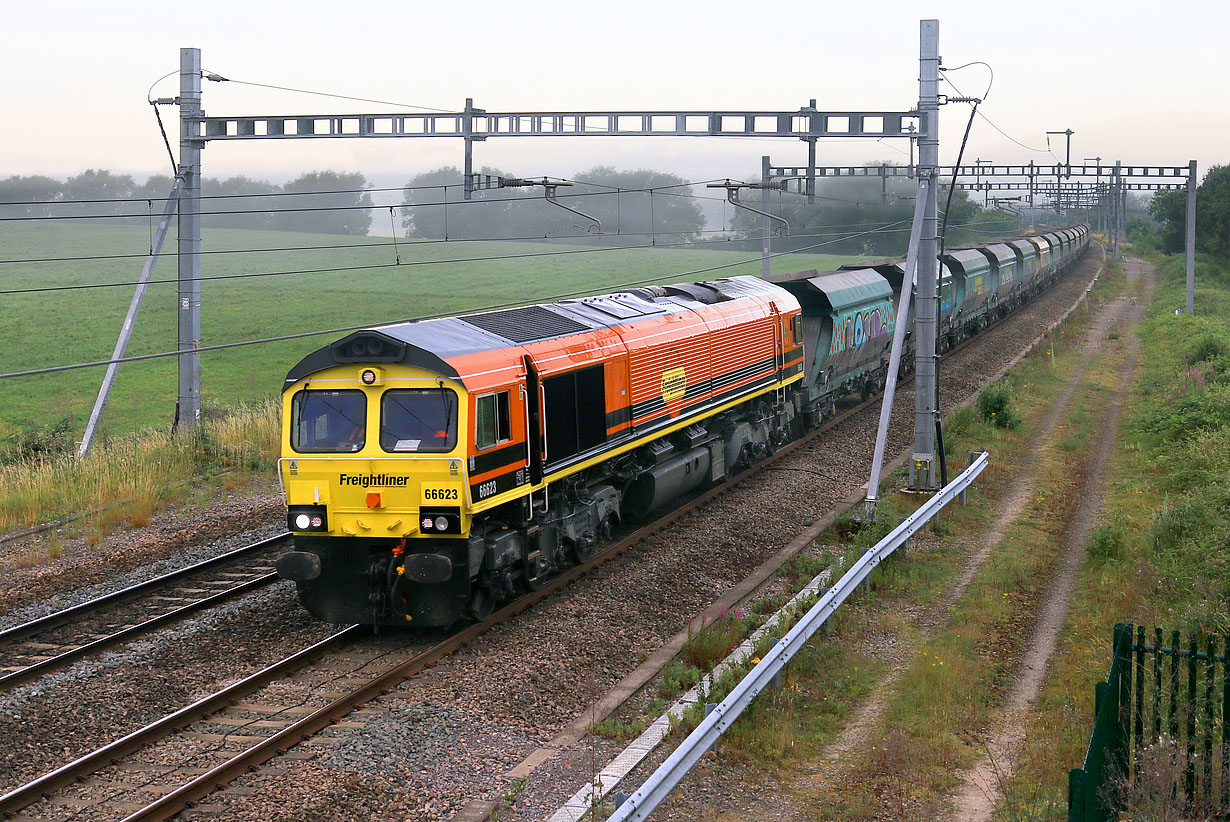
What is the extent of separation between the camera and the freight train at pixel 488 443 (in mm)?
11945

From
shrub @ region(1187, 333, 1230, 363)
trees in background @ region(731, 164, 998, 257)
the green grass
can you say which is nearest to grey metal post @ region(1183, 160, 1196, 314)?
trees in background @ region(731, 164, 998, 257)

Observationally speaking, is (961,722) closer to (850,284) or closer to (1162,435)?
(1162,435)

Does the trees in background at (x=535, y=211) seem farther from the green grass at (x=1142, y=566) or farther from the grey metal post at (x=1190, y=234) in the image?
the green grass at (x=1142, y=566)

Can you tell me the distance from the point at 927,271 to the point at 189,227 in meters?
15.1

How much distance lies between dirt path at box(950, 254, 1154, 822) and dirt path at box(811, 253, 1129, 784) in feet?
3.18

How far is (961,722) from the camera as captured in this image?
32.2 ft

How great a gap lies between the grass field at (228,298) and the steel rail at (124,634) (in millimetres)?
17740

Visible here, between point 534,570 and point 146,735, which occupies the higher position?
point 534,570

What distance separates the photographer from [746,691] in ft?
31.1

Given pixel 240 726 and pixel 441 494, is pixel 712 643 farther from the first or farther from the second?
pixel 240 726

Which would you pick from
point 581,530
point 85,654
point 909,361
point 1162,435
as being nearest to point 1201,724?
point 581,530

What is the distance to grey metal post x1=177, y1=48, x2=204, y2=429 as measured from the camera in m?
23.1

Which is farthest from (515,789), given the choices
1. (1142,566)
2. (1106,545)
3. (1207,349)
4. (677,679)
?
(1207,349)

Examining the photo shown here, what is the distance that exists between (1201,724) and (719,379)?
465 inches
